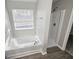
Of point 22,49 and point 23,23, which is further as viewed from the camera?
point 23,23

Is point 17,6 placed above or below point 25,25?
above

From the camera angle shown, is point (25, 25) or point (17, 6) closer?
point (17, 6)

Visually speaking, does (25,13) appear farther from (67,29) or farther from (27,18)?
(67,29)

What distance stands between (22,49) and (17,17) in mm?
1572

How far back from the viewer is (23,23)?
3646 millimetres

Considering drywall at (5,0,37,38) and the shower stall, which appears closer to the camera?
the shower stall

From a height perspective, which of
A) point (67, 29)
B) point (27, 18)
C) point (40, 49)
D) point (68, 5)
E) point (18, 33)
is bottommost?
point (40, 49)

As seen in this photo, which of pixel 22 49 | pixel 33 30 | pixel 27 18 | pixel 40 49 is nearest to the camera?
pixel 22 49

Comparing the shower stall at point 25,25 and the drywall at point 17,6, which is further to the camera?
the drywall at point 17,6

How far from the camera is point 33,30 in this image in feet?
13.1
